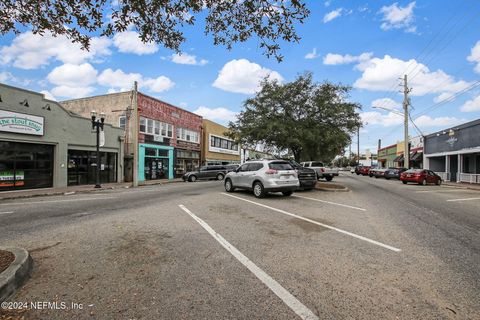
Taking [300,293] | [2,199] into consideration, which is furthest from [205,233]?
[2,199]

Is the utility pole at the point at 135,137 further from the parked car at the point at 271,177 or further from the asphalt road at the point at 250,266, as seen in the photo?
the asphalt road at the point at 250,266

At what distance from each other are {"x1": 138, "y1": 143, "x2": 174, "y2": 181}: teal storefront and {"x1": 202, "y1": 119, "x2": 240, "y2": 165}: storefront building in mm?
8352

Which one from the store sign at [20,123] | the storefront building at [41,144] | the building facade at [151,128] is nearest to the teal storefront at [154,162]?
the building facade at [151,128]

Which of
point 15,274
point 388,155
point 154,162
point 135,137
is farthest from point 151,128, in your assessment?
point 388,155

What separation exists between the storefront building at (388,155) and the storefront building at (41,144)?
53708 millimetres

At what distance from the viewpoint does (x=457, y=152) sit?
28141mm

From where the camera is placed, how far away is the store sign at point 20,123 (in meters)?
16.5

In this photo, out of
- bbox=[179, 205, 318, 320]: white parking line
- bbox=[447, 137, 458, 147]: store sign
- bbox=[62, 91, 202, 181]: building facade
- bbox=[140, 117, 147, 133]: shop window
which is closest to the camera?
bbox=[179, 205, 318, 320]: white parking line

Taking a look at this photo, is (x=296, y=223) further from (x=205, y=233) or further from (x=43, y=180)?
(x=43, y=180)

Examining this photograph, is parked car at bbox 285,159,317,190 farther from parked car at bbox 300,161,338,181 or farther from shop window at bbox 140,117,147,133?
shop window at bbox 140,117,147,133

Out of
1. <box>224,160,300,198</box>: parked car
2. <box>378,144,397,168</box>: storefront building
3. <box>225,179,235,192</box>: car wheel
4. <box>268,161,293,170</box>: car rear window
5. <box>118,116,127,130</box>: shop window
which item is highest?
<box>118,116,127,130</box>: shop window

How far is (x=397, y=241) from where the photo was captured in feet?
19.5

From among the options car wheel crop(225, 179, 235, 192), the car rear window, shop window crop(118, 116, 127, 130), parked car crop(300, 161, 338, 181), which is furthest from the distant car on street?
shop window crop(118, 116, 127, 130)

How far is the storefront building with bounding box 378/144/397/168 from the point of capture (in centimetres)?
5688
